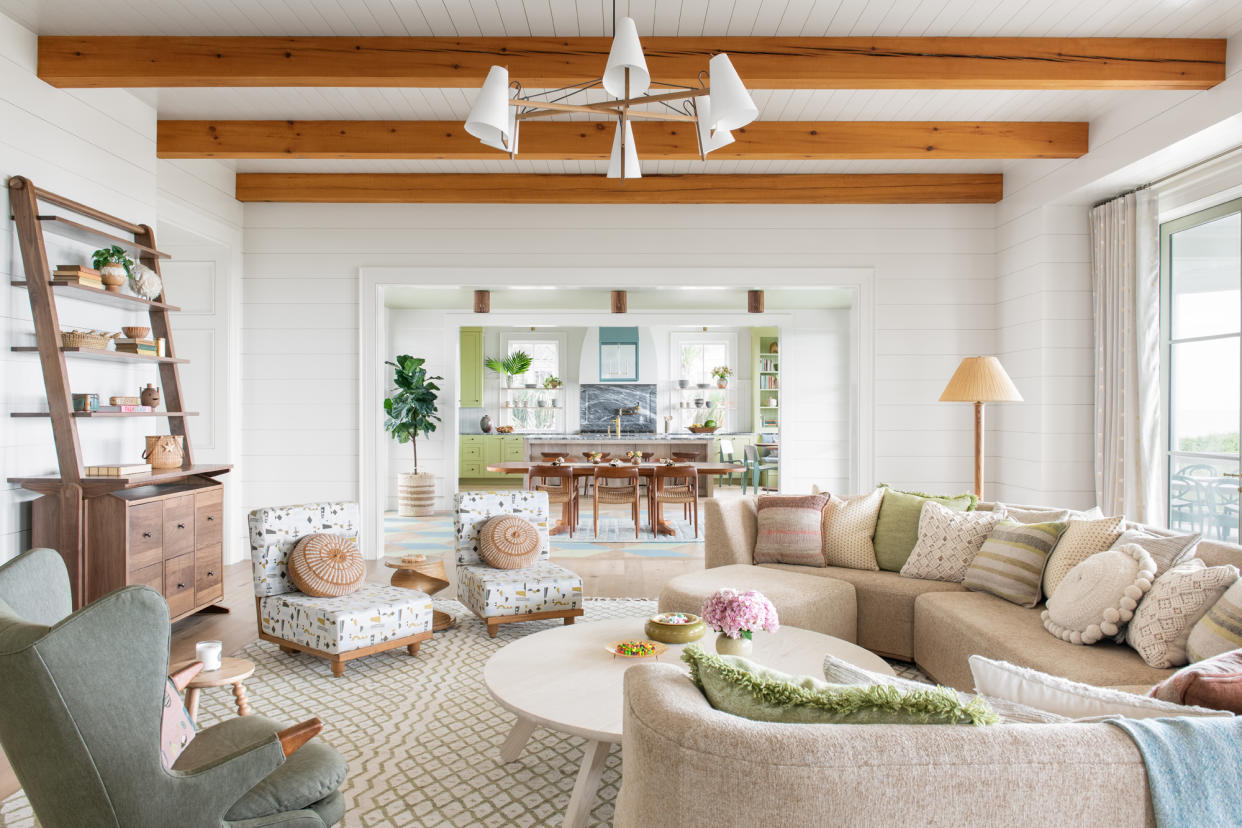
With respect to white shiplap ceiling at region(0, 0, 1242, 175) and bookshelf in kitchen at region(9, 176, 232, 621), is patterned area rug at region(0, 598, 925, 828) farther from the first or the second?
white shiplap ceiling at region(0, 0, 1242, 175)

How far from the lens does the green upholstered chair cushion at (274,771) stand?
1.61 metres

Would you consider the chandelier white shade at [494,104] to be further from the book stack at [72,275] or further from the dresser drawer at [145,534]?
the dresser drawer at [145,534]

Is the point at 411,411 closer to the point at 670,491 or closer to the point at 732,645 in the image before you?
the point at 670,491

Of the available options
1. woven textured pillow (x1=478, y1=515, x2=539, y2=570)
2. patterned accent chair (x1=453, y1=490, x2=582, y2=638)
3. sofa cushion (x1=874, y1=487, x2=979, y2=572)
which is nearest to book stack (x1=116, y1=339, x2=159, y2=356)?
patterned accent chair (x1=453, y1=490, x2=582, y2=638)

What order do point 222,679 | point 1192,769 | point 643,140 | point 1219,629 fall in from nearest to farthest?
point 1192,769
point 1219,629
point 222,679
point 643,140

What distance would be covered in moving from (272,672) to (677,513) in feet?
19.4

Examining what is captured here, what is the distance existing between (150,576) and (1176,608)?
4459 mm

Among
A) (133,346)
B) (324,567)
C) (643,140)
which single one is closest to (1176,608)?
(324,567)

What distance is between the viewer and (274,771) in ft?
5.43

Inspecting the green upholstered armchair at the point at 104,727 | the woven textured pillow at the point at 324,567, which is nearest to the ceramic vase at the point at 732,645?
the green upholstered armchair at the point at 104,727

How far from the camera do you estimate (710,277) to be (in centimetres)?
598

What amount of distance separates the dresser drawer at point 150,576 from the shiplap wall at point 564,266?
211 centimetres

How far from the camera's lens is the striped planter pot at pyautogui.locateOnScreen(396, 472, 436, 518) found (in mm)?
8586

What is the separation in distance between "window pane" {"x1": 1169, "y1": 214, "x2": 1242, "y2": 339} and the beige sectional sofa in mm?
1794
